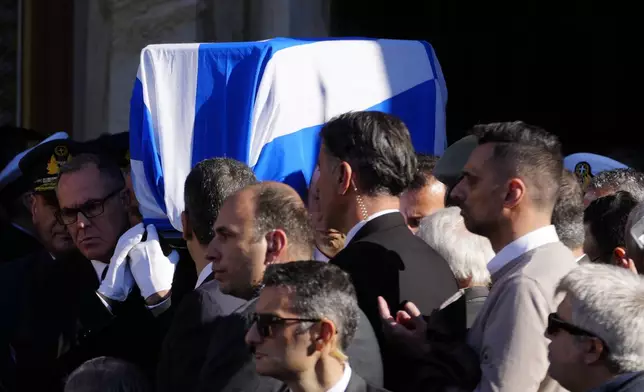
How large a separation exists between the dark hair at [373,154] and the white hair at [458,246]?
29cm

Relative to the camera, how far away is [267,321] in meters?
A: 3.38

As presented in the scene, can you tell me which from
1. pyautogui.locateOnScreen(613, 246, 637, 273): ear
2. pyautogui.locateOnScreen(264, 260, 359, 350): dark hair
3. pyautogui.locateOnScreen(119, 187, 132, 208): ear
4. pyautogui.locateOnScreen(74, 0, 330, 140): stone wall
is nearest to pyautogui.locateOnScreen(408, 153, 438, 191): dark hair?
pyautogui.locateOnScreen(613, 246, 637, 273): ear

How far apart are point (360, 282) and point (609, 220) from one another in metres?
1.22

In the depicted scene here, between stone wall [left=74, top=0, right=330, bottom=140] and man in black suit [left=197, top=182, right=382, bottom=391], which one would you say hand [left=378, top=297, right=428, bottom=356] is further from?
stone wall [left=74, top=0, right=330, bottom=140]

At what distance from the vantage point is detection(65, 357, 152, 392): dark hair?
3594 mm

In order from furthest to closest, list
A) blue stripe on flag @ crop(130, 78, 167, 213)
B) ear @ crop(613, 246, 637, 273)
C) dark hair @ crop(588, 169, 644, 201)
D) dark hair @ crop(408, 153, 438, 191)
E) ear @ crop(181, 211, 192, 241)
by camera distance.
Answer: dark hair @ crop(588, 169, 644, 201)
blue stripe on flag @ crop(130, 78, 167, 213)
dark hair @ crop(408, 153, 438, 191)
ear @ crop(181, 211, 192, 241)
ear @ crop(613, 246, 637, 273)

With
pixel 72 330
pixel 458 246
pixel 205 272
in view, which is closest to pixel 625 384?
pixel 458 246

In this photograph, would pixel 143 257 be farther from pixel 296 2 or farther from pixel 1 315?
pixel 296 2

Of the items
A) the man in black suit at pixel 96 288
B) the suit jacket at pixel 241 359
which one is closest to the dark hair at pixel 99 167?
the man in black suit at pixel 96 288

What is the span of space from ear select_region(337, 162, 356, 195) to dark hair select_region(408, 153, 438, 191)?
77 cm

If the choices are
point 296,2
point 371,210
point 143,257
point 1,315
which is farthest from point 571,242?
point 296,2

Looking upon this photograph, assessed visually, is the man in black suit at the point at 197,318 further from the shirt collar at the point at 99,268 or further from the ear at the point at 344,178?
the shirt collar at the point at 99,268

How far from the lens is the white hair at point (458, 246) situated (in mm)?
4180

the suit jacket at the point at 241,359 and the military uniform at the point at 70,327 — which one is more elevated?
the suit jacket at the point at 241,359
